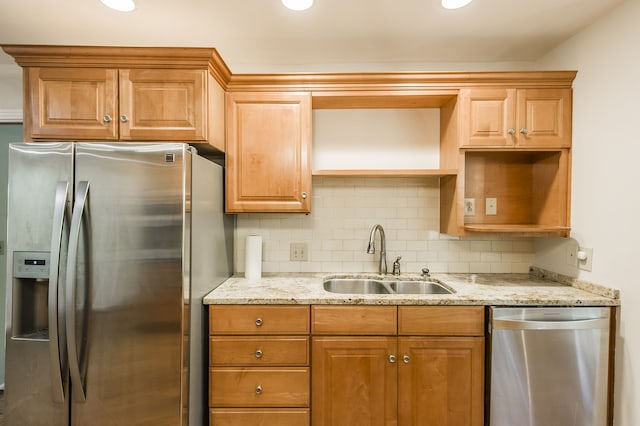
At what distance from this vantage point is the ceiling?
5.58ft

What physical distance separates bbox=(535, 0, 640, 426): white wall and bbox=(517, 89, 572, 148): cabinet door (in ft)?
0.21

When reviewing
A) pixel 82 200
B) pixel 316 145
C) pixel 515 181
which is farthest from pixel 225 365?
pixel 515 181

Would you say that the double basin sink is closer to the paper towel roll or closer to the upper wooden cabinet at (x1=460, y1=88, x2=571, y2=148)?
the paper towel roll

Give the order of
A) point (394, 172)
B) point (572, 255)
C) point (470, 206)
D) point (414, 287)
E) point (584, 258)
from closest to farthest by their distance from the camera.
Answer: point (584, 258) → point (572, 255) → point (394, 172) → point (414, 287) → point (470, 206)

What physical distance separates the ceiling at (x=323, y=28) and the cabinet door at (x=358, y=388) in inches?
68.6

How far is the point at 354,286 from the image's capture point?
2.26 meters

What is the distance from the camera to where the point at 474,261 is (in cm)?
234

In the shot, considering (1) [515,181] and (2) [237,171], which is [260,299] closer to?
(2) [237,171]

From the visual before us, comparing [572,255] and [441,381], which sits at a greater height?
[572,255]

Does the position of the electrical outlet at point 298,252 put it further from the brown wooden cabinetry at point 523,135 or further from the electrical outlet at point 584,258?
the electrical outlet at point 584,258

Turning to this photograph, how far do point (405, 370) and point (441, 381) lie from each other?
0.63 ft

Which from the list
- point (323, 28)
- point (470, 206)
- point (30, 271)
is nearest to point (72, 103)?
point (30, 271)

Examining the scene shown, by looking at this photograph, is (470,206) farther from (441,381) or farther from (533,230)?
(441,381)

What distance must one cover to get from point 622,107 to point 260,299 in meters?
2.07
